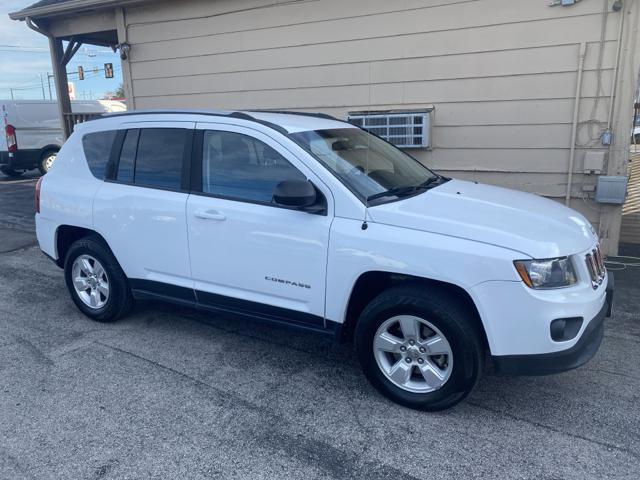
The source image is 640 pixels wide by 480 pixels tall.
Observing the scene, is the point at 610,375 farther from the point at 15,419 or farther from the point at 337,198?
the point at 15,419

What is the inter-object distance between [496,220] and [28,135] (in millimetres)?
15084

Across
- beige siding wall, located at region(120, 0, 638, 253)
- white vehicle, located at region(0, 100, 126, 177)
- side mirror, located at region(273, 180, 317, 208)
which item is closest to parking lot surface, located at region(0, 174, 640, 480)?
side mirror, located at region(273, 180, 317, 208)

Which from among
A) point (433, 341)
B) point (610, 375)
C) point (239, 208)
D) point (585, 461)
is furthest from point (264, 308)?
point (610, 375)

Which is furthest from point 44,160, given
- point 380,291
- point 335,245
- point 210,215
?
Result: point 380,291

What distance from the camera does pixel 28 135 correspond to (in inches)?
590

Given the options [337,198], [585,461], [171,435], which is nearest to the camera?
[585,461]

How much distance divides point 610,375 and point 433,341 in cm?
146

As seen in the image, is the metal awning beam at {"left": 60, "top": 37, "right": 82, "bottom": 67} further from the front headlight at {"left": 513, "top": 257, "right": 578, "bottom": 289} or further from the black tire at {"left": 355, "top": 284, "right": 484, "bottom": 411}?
the front headlight at {"left": 513, "top": 257, "right": 578, "bottom": 289}

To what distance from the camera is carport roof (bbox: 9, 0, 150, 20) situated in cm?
855

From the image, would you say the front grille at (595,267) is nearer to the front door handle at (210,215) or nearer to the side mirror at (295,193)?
the side mirror at (295,193)

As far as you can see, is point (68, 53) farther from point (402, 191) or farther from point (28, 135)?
point (402, 191)

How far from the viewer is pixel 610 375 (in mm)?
3734

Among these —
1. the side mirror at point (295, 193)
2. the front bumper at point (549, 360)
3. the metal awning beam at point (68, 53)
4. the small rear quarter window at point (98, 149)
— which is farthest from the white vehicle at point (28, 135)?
the front bumper at point (549, 360)

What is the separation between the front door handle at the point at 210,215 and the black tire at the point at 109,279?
111 centimetres
